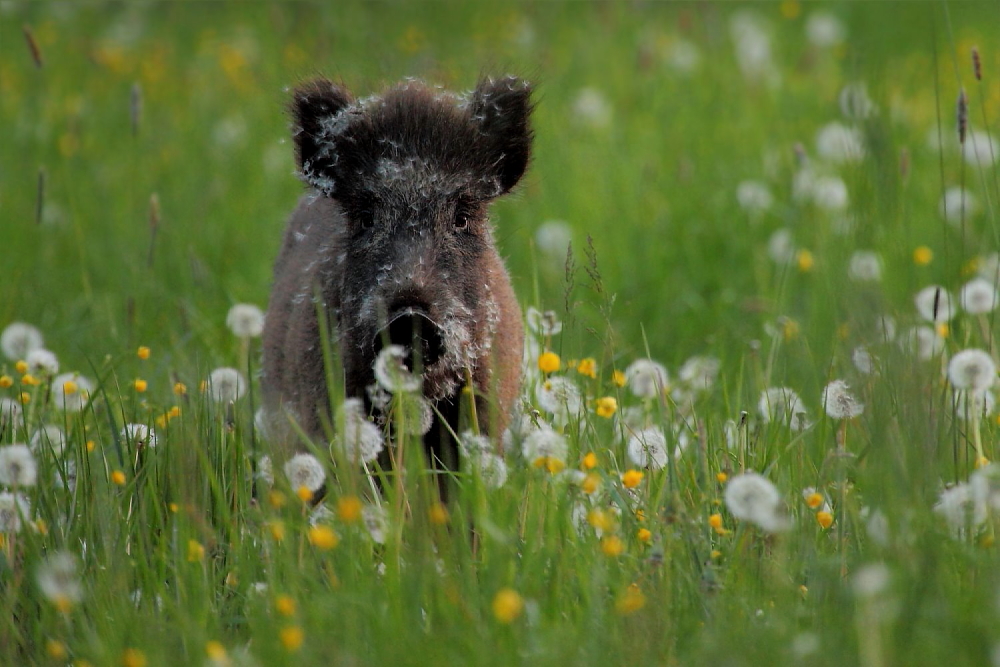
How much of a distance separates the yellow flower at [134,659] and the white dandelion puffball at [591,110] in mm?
6596

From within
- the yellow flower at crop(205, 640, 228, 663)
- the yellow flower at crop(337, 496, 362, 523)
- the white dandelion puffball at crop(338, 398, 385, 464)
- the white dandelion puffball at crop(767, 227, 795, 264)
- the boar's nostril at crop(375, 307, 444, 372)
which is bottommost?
the yellow flower at crop(205, 640, 228, 663)

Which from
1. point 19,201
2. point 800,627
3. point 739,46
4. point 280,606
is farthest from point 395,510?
point 739,46

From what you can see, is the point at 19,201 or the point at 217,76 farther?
the point at 217,76

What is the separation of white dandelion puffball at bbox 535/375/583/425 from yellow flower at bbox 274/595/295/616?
118cm

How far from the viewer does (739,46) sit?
9.91 meters

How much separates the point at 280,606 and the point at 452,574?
19.3 inches

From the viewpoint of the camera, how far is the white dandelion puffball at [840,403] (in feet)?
12.0

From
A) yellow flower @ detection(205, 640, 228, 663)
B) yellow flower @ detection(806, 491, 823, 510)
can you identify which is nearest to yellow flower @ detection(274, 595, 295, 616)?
yellow flower @ detection(205, 640, 228, 663)

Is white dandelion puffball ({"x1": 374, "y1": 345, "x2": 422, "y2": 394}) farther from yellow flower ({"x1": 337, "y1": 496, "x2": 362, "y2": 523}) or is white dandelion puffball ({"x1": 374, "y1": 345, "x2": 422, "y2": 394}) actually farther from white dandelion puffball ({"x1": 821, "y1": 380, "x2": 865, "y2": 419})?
white dandelion puffball ({"x1": 821, "y1": 380, "x2": 865, "y2": 419})

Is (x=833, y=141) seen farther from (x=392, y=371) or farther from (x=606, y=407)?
(x=392, y=371)

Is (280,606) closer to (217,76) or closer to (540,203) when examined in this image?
(540,203)

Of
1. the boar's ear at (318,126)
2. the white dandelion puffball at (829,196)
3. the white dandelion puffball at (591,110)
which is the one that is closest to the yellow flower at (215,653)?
the boar's ear at (318,126)

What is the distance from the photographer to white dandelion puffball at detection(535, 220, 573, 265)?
705 centimetres

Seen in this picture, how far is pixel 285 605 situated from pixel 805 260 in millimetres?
4426
